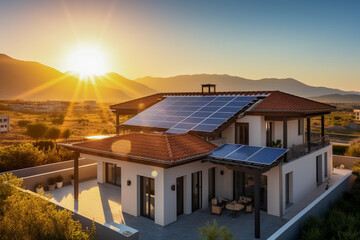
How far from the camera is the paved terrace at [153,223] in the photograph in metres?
12.8

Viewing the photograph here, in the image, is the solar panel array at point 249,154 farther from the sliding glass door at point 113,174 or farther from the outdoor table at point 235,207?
the sliding glass door at point 113,174

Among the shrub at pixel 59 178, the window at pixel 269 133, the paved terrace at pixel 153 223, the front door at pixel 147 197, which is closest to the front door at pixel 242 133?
the window at pixel 269 133

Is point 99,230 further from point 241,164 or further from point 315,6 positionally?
point 315,6

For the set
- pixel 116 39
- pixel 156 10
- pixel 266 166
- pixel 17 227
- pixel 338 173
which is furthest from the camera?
pixel 116 39

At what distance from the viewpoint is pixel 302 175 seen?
58.7 feet

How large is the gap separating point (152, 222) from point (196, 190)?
3244 millimetres

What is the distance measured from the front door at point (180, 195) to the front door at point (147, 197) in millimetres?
1382

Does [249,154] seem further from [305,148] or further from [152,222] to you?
[305,148]

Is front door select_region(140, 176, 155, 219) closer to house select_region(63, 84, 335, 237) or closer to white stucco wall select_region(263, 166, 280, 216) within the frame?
house select_region(63, 84, 335, 237)

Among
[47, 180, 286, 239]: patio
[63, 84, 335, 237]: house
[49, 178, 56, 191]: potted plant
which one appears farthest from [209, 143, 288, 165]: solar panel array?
[49, 178, 56, 191]: potted plant

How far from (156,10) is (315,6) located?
61.0ft

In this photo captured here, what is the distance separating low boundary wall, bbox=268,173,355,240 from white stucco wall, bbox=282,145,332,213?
74.8 inches

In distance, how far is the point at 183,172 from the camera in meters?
14.6

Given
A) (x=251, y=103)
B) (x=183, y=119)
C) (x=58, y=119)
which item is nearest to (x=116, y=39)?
(x=183, y=119)
